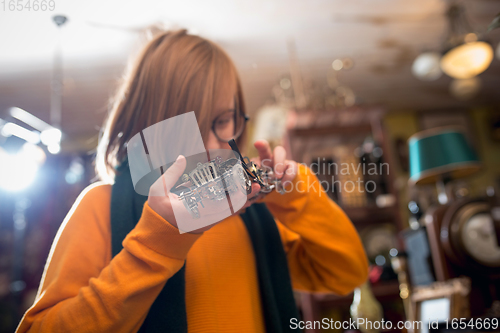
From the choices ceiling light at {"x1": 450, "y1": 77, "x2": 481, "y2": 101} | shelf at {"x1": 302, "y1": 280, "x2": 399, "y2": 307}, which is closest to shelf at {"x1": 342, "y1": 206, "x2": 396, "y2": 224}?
A: shelf at {"x1": 302, "y1": 280, "x2": 399, "y2": 307}

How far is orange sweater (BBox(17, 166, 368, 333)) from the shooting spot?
404mm

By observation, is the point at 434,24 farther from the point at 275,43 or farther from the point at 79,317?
the point at 79,317

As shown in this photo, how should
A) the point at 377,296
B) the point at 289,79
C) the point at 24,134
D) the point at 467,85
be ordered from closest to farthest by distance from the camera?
1. the point at 24,134
2. the point at 377,296
3. the point at 289,79
4. the point at 467,85

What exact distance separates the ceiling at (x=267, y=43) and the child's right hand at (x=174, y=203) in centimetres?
123

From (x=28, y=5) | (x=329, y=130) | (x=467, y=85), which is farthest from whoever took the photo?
(x=467, y=85)

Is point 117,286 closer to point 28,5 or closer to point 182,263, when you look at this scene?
point 182,263

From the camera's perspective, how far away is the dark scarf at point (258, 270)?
474 mm

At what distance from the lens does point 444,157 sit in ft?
4.07

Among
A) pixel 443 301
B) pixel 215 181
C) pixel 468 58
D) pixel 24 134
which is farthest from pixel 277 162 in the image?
pixel 468 58

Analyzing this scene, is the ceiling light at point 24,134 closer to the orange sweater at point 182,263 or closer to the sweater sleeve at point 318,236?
the orange sweater at point 182,263

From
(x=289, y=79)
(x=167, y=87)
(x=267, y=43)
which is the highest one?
(x=267, y=43)

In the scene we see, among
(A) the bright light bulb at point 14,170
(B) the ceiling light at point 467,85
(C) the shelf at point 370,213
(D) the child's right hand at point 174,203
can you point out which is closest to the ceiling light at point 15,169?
(A) the bright light bulb at point 14,170

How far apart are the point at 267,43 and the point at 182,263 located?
192 cm

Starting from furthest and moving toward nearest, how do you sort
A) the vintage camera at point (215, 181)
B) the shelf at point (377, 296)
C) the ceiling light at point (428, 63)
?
the ceiling light at point (428, 63), the shelf at point (377, 296), the vintage camera at point (215, 181)
